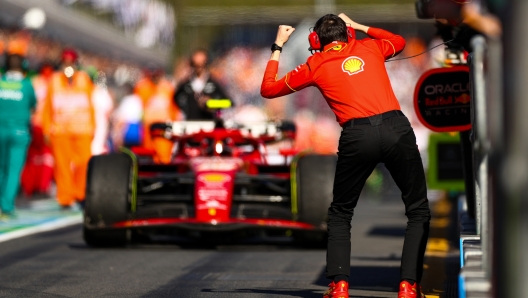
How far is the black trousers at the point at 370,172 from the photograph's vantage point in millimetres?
6609

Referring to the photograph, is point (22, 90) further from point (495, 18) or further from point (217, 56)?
point (217, 56)

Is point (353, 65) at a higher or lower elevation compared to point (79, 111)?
lower

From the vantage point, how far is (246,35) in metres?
35.6

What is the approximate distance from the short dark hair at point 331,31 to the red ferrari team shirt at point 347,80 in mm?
34

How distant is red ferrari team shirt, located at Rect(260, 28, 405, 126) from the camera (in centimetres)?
667

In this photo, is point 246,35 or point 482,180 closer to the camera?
point 482,180

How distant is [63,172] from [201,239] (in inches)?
178

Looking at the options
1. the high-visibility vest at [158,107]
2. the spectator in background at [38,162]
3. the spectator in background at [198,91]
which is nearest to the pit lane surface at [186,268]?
the spectator in background at [198,91]

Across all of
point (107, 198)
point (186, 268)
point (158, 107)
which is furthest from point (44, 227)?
point (158, 107)

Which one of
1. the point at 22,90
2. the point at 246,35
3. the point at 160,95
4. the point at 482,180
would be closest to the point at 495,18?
the point at 482,180

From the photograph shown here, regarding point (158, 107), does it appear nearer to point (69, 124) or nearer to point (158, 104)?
point (158, 104)

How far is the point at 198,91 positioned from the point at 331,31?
24.4 feet

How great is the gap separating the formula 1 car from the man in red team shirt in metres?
3.47

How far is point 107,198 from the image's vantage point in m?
10.4
